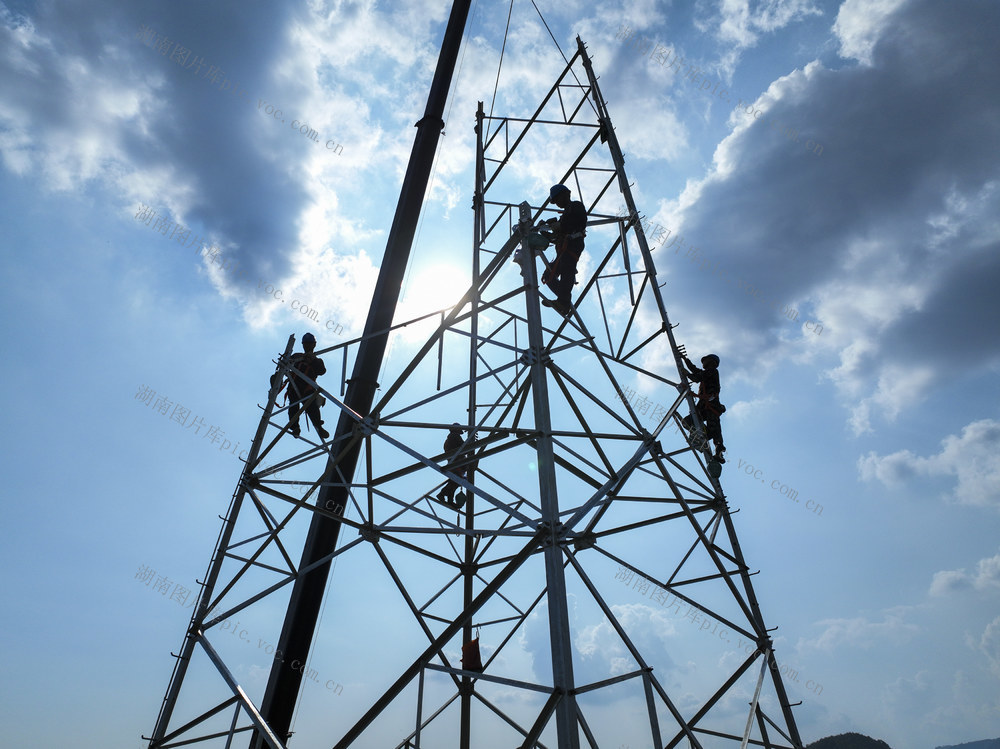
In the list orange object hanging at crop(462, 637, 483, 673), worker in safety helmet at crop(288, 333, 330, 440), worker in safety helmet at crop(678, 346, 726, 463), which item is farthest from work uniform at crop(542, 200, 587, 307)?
orange object hanging at crop(462, 637, 483, 673)

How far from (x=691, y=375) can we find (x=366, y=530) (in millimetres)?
5873

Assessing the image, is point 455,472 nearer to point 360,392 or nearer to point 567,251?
point 360,392

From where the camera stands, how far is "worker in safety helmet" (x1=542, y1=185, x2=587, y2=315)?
9.20 m

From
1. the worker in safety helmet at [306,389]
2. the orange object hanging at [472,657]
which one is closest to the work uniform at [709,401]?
the orange object hanging at [472,657]

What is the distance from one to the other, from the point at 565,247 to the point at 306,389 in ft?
16.5

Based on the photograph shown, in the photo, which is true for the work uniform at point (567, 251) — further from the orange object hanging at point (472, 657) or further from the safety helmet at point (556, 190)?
the orange object hanging at point (472, 657)

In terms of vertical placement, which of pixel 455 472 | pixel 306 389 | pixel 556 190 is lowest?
pixel 455 472

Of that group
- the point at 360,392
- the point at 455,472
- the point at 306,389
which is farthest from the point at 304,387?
the point at 455,472

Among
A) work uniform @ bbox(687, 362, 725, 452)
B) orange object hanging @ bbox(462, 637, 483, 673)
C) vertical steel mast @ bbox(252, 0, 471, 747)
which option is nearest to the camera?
vertical steel mast @ bbox(252, 0, 471, 747)

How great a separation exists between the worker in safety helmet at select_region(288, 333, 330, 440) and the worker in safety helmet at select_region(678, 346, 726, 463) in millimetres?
6180

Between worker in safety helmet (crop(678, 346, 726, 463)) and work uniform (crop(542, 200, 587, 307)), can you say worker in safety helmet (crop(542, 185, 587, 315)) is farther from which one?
worker in safety helmet (crop(678, 346, 726, 463))

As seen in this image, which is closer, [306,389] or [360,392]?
[306,389]

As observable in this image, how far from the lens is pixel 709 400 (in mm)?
9664

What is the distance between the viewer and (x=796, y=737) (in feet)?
23.4
